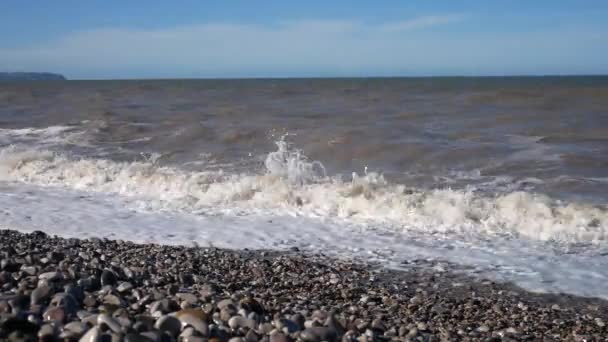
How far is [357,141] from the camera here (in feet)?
52.5

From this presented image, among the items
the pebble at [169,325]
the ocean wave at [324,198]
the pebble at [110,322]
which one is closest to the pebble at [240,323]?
the pebble at [169,325]

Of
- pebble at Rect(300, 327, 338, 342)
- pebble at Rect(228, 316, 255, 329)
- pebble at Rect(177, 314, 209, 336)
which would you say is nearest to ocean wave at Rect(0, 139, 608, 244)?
pebble at Rect(300, 327, 338, 342)

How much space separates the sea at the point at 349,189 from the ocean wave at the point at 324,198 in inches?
1.2

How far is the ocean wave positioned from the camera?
28.8 ft

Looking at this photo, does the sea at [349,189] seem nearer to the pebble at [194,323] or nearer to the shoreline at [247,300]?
the shoreline at [247,300]

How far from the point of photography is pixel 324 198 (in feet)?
33.3

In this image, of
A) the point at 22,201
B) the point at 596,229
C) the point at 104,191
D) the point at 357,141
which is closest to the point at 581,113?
the point at 357,141

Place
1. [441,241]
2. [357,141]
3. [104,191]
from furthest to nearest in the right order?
[357,141], [104,191], [441,241]

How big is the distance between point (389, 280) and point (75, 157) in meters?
10.1

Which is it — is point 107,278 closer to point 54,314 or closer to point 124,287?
point 124,287

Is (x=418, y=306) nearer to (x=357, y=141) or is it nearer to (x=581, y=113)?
(x=357, y=141)

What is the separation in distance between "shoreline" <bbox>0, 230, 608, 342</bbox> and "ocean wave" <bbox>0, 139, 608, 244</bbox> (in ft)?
6.99

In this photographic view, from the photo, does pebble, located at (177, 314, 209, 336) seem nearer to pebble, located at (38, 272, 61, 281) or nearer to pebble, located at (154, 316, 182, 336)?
pebble, located at (154, 316, 182, 336)

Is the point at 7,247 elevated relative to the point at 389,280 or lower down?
elevated
